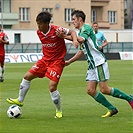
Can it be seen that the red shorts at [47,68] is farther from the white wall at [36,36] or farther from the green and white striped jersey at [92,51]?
the white wall at [36,36]

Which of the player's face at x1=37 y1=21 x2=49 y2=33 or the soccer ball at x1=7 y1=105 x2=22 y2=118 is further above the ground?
the player's face at x1=37 y1=21 x2=49 y2=33

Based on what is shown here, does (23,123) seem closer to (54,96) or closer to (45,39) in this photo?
(54,96)

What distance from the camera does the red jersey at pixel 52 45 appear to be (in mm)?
11859

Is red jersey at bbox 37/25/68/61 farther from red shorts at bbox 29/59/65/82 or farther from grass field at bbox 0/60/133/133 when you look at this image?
grass field at bbox 0/60/133/133

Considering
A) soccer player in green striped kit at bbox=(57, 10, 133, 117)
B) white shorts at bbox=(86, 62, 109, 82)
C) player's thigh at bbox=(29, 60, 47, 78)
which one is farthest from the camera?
player's thigh at bbox=(29, 60, 47, 78)

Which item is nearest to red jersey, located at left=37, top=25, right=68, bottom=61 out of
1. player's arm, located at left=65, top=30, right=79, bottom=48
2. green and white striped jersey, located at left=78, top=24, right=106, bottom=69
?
player's arm, located at left=65, top=30, right=79, bottom=48

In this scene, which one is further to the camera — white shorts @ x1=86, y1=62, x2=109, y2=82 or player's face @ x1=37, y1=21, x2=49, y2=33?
player's face @ x1=37, y1=21, x2=49, y2=33

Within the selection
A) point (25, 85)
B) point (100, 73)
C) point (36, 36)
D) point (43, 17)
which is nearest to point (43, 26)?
point (43, 17)

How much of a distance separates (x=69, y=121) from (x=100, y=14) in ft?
245

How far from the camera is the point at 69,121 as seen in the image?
36.5 ft

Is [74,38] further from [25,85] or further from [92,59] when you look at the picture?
[25,85]

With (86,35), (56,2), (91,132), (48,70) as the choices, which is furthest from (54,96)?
(56,2)

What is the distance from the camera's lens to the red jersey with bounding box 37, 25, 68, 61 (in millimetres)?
11859

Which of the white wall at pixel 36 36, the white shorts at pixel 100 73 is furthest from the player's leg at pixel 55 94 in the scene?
the white wall at pixel 36 36
